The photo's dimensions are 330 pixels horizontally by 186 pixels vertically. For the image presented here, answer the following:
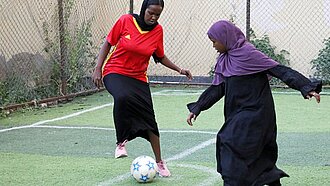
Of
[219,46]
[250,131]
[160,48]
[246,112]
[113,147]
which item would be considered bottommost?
[113,147]

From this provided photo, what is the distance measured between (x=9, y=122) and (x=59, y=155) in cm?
305

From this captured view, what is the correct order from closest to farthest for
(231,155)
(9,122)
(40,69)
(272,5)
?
(231,155) → (9,122) → (40,69) → (272,5)

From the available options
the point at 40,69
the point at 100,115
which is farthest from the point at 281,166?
the point at 40,69

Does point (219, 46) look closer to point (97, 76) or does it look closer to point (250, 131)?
point (250, 131)

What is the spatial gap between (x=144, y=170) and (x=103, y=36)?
30.6ft

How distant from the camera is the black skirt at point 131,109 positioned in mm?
6609

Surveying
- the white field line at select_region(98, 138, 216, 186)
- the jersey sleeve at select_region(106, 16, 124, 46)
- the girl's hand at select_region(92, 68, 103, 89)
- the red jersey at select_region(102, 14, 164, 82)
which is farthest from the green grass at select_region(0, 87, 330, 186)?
the jersey sleeve at select_region(106, 16, 124, 46)

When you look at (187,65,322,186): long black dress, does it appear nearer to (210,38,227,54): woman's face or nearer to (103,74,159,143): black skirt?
(210,38,227,54): woman's face

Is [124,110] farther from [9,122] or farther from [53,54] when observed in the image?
[53,54]

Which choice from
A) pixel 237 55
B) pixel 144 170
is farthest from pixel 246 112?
pixel 144 170

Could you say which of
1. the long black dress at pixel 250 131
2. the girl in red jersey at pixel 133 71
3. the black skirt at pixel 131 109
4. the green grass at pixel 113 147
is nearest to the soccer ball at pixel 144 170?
the green grass at pixel 113 147

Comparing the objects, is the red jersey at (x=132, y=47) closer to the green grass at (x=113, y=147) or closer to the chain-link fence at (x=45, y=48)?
the green grass at (x=113, y=147)

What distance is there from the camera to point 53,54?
42.7 ft

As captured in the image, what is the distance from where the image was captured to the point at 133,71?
6770 millimetres
